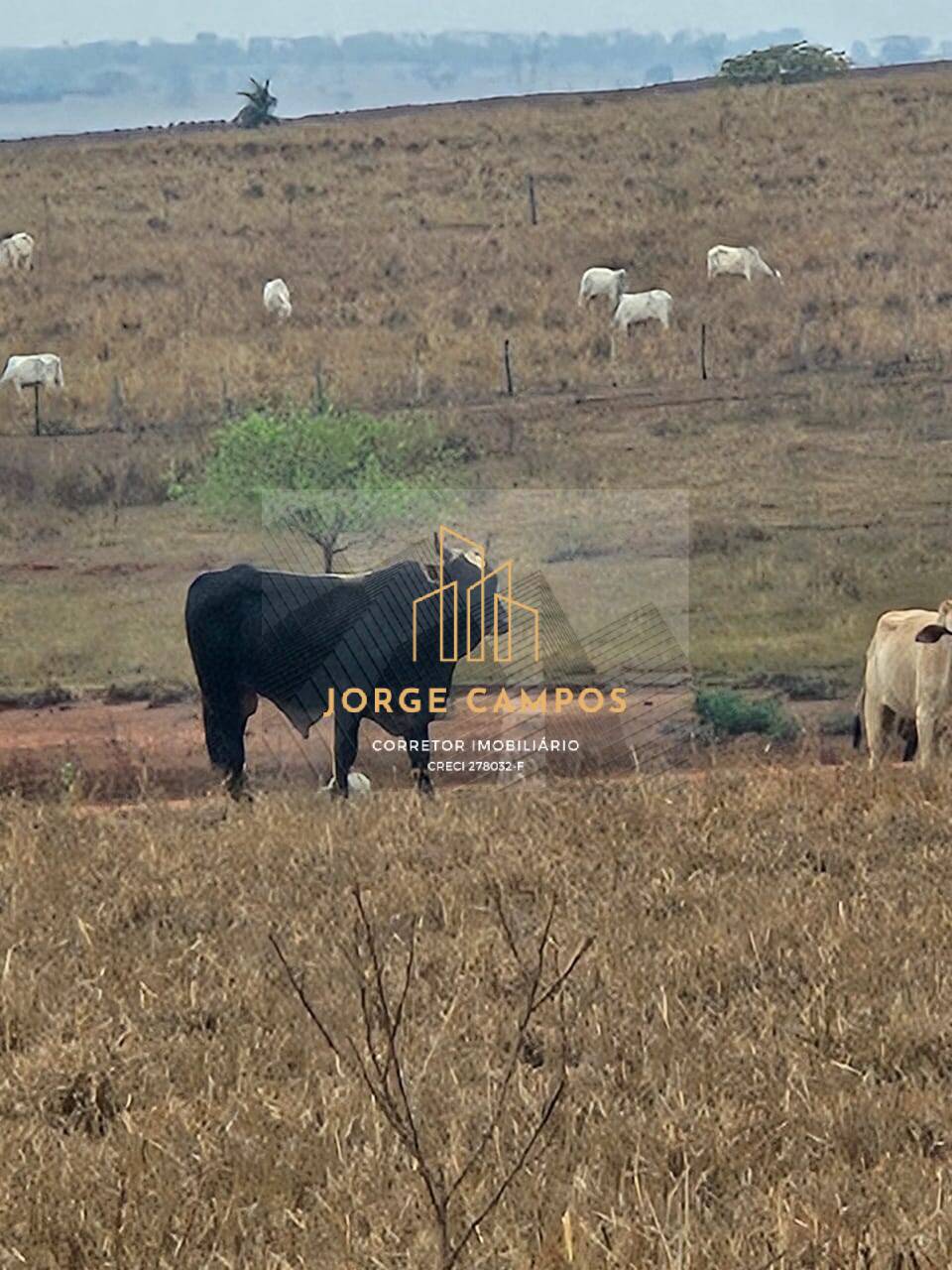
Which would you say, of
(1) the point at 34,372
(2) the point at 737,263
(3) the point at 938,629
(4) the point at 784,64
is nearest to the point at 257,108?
(4) the point at 784,64

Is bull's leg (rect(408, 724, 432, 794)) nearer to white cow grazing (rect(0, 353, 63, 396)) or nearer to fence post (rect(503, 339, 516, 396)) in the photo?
fence post (rect(503, 339, 516, 396))

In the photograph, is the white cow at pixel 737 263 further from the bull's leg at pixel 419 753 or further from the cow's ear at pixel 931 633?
the bull's leg at pixel 419 753

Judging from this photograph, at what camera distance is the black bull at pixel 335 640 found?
30.5ft

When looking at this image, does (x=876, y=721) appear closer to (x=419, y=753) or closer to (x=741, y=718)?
(x=741, y=718)

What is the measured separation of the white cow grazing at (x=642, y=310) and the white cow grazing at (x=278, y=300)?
479cm

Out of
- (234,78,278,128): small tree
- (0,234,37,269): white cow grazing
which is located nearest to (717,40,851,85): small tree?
(234,78,278,128): small tree

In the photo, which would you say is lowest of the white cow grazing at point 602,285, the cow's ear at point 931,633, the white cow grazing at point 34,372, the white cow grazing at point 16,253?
the cow's ear at point 931,633

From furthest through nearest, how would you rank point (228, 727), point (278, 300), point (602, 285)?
point (278, 300)
point (602, 285)
point (228, 727)

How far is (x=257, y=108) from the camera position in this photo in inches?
2064

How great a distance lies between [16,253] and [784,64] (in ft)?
90.1

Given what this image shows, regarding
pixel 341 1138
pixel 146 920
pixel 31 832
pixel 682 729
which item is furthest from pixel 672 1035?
pixel 682 729

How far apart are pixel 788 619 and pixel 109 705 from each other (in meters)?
4.82

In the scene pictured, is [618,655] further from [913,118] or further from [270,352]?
[913,118]

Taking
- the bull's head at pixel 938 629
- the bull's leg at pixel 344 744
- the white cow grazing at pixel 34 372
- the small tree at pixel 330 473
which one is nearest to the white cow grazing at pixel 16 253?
the white cow grazing at pixel 34 372
